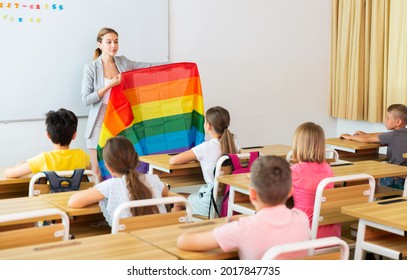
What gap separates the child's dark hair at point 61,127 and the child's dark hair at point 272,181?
6.54ft

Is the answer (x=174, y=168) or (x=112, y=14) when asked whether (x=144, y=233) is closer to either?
(x=174, y=168)

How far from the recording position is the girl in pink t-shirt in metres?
3.91

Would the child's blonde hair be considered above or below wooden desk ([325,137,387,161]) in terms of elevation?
above

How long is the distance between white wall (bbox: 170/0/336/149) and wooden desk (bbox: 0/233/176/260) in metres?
4.38

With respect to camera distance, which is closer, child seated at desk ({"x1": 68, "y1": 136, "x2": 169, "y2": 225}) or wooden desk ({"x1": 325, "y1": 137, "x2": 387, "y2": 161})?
child seated at desk ({"x1": 68, "y1": 136, "x2": 169, "y2": 225})

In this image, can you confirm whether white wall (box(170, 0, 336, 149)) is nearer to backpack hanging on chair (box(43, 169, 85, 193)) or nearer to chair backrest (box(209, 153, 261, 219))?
chair backrest (box(209, 153, 261, 219))

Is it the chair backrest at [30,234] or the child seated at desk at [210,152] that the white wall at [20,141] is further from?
the chair backrest at [30,234]

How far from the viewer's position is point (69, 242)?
271cm

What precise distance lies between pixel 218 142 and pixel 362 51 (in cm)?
343

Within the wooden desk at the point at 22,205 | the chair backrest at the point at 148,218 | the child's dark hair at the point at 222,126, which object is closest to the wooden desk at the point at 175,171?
the child's dark hair at the point at 222,126

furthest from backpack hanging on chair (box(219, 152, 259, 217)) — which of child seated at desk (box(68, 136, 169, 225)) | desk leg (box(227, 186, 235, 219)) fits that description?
child seated at desk (box(68, 136, 169, 225))

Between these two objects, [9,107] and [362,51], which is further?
[362,51]
